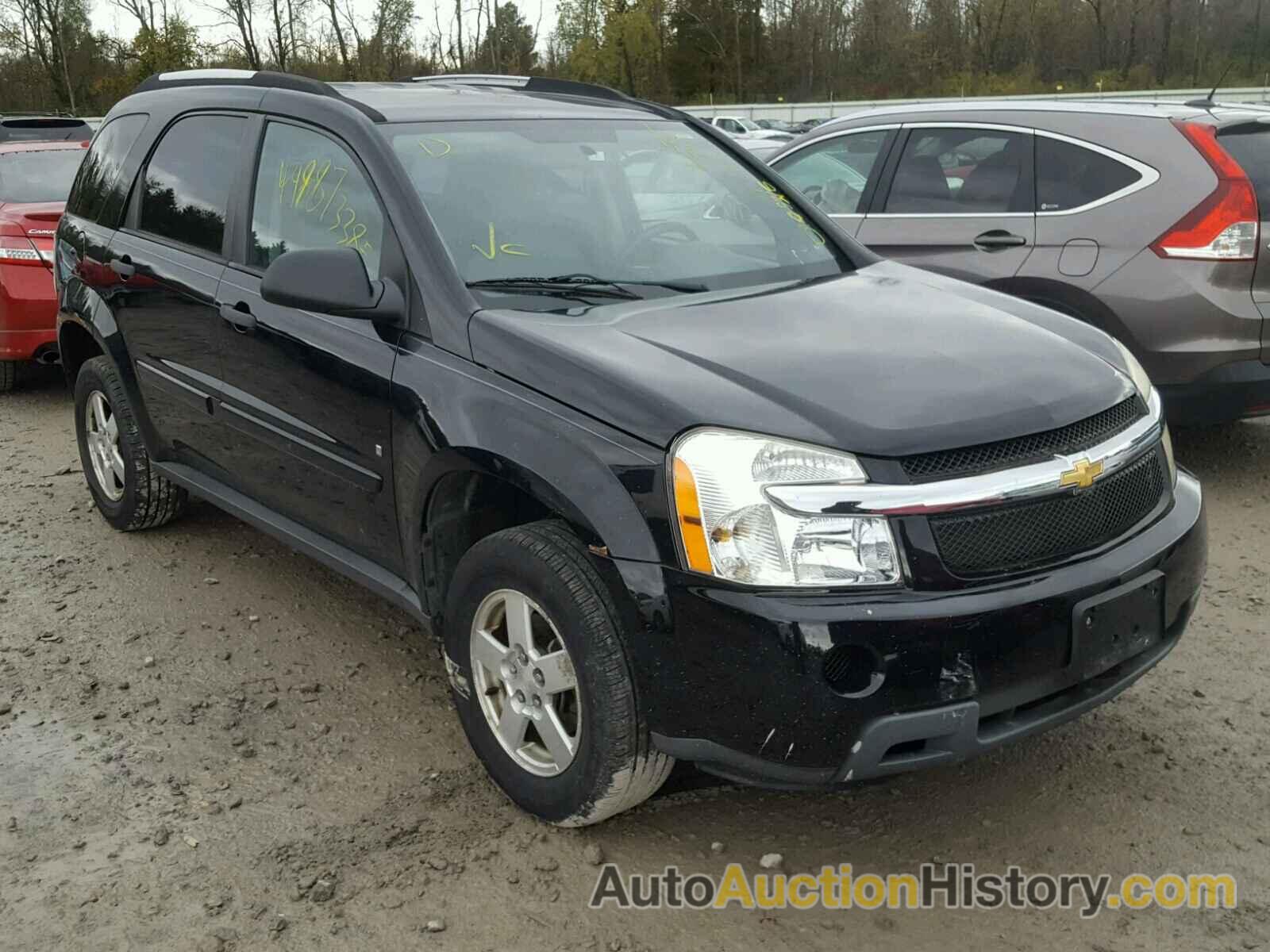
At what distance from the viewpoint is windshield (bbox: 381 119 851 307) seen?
11.7 ft

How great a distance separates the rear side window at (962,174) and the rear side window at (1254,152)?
2.86ft

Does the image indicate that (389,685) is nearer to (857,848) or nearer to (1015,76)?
(857,848)

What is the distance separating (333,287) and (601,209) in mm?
918

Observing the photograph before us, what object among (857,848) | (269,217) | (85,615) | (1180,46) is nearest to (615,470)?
(857,848)

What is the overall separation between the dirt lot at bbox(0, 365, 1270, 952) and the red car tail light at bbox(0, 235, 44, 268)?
411 centimetres

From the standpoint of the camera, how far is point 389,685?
4051mm

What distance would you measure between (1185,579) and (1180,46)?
209 ft

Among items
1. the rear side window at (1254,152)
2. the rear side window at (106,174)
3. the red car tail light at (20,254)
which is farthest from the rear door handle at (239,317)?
the red car tail light at (20,254)

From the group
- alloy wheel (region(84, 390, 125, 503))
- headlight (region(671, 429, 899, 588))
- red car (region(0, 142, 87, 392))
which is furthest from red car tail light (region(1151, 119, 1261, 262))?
red car (region(0, 142, 87, 392))

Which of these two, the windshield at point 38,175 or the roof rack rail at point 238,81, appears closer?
the roof rack rail at point 238,81

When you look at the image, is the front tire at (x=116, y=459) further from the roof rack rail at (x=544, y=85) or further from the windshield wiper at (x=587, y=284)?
the windshield wiper at (x=587, y=284)

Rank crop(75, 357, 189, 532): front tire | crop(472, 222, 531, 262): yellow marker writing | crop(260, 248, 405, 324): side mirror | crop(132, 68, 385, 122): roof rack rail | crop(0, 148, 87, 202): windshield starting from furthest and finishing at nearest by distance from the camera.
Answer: crop(0, 148, 87, 202): windshield < crop(75, 357, 189, 532): front tire < crop(132, 68, 385, 122): roof rack rail < crop(472, 222, 531, 262): yellow marker writing < crop(260, 248, 405, 324): side mirror

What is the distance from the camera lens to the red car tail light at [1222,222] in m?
5.33

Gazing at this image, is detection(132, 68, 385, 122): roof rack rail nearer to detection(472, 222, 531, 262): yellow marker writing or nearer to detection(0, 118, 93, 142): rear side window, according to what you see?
detection(472, 222, 531, 262): yellow marker writing
